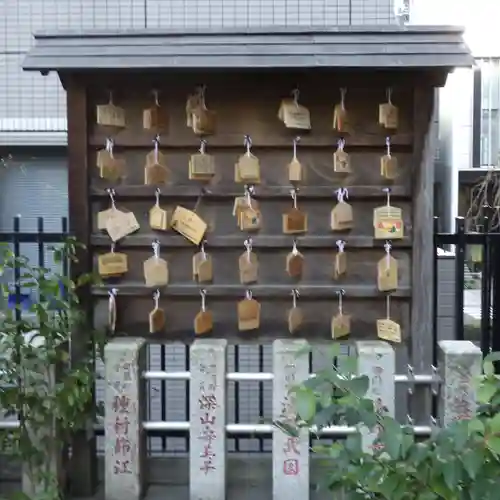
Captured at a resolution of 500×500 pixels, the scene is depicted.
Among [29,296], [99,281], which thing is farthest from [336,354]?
[29,296]

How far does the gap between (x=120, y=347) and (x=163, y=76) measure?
5.27ft

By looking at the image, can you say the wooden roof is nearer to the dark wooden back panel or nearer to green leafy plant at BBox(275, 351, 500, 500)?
the dark wooden back panel

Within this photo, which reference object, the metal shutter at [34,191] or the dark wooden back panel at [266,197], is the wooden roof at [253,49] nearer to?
the dark wooden back panel at [266,197]

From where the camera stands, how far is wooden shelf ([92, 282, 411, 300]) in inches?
173

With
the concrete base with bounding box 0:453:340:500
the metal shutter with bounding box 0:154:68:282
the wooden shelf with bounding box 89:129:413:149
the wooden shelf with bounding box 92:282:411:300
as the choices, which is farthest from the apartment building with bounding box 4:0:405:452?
the wooden shelf with bounding box 89:129:413:149

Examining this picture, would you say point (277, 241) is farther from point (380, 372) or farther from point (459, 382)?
point (459, 382)

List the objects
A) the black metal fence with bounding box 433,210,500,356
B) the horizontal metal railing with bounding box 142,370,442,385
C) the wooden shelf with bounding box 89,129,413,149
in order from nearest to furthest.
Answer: the horizontal metal railing with bounding box 142,370,442,385, the wooden shelf with bounding box 89,129,413,149, the black metal fence with bounding box 433,210,500,356

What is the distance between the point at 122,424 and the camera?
4.20 meters

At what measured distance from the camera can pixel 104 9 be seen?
A: 8617mm

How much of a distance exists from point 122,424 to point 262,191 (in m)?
1.60

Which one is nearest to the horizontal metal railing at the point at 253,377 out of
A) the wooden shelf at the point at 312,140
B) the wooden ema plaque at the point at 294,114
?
the wooden shelf at the point at 312,140

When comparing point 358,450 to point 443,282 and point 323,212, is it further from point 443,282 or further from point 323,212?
point 443,282

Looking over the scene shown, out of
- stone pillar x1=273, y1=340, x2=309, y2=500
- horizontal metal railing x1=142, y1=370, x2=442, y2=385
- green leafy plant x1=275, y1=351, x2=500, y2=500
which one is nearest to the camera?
green leafy plant x1=275, y1=351, x2=500, y2=500

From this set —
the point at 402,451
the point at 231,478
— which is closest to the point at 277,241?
the point at 231,478
